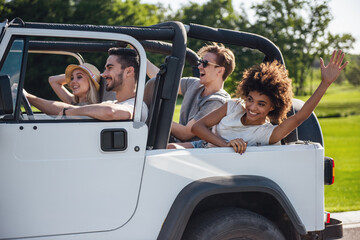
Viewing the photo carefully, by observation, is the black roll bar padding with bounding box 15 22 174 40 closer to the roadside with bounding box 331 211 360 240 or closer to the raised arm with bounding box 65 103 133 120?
the raised arm with bounding box 65 103 133 120

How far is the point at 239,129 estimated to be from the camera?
3.16 m

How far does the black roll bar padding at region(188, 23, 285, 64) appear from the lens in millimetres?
3039

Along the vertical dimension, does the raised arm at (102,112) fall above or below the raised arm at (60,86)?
below

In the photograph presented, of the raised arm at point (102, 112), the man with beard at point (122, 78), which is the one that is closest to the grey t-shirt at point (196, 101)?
the man with beard at point (122, 78)

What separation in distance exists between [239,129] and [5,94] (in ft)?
5.19

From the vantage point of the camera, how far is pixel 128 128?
2574 mm

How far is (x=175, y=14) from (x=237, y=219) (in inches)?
2648

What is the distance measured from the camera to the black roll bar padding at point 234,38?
9.97ft

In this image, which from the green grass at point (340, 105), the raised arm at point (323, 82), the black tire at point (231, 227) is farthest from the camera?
the green grass at point (340, 105)

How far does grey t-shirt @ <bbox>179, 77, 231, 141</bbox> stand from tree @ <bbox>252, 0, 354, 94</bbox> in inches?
2074

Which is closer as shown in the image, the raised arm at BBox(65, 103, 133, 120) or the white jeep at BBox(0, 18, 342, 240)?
the white jeep at BBox(0, 18, 342, 240)

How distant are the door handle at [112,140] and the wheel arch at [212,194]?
45cm

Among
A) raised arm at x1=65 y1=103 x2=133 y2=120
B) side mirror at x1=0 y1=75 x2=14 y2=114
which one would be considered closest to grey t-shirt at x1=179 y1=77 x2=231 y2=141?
raised arm at x1=65 y1=103 x2=133 y2=120

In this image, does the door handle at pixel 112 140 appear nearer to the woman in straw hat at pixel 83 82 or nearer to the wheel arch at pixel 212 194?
the wheel arch at pixel 212 194
